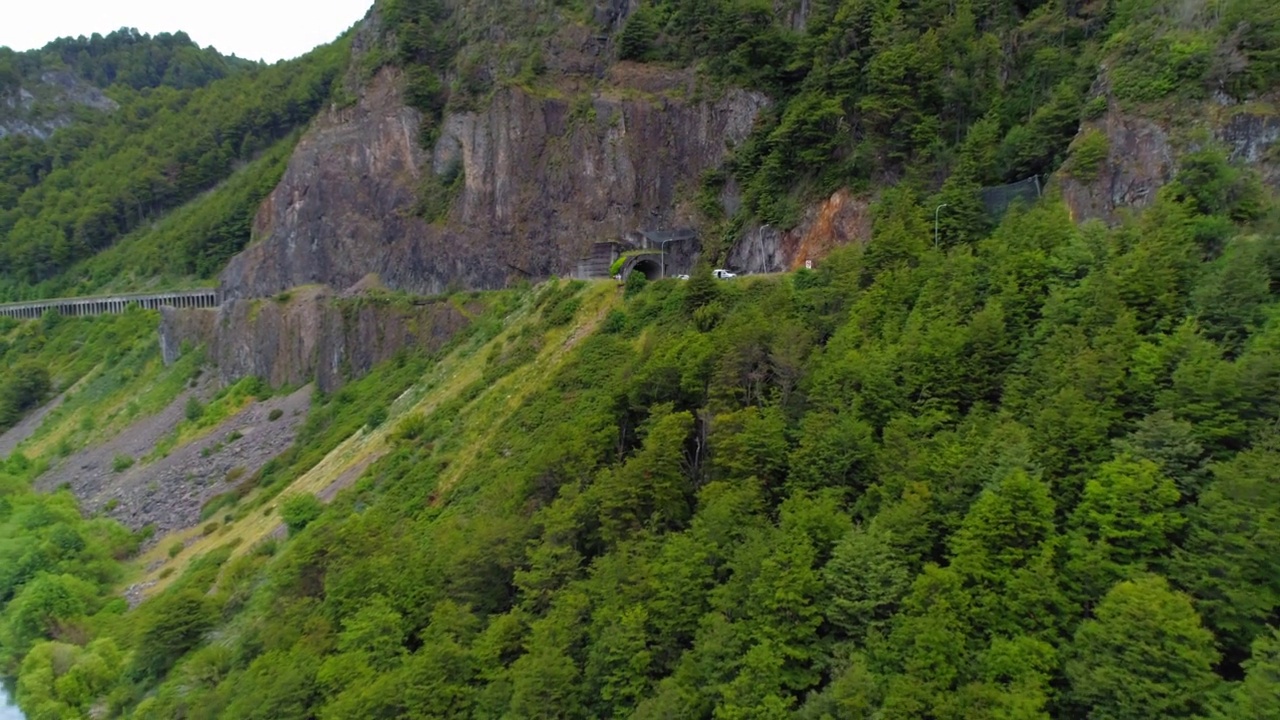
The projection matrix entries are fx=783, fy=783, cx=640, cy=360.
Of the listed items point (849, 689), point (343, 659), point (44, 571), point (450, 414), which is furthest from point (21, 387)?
point (849, 689)

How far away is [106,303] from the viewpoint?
82.1m

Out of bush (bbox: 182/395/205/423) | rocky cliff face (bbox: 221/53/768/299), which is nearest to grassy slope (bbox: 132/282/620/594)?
rocky cliff face (bbox: 221/53/768/299)

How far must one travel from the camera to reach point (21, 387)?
72.1 meters

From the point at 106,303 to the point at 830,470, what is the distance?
85530 mm

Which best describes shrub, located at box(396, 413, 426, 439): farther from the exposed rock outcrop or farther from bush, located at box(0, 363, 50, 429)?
bush, located at box(0, 363, 50, 429)

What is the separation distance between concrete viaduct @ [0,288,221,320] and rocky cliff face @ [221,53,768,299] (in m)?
18.6

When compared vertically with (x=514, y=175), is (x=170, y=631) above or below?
below

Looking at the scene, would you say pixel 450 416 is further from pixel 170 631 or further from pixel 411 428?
pixel 170 631

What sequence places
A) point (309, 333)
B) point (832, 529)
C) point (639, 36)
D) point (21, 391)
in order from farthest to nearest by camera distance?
point (21, 391) < point (309, 333) < point (639, 36) < point (832, 529)

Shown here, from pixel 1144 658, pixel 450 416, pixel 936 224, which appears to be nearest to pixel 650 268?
pixel 450 416

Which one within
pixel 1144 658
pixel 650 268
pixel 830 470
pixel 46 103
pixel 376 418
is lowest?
pixel 376 418

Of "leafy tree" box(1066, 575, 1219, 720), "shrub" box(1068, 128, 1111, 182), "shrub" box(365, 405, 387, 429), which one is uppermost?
"shrub" box(1068, 128, 1111, 182)

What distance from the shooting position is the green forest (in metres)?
17.3

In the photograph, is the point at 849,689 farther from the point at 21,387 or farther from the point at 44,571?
the point at 21,387
